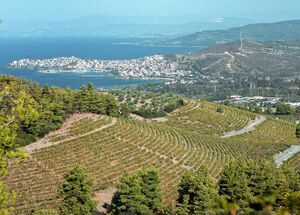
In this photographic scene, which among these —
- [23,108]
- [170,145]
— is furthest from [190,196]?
[23,108]

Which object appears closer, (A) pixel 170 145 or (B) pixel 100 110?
(A) pixel 170 145

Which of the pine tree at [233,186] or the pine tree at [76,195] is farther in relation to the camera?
the pine tree at [233,186]

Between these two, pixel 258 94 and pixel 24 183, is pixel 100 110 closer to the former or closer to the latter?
pixel 24 183

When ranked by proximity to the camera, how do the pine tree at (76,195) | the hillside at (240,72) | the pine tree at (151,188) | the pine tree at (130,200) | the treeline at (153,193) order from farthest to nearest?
the hillside at (240,72), the pine tree at (151,188), the pine tree at (130,200), the treeline at (153,193), the pine tree at (76,195)

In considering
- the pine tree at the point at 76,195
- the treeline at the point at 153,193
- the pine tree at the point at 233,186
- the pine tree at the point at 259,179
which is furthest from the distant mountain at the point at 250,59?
the pine tree at the point at 76,195

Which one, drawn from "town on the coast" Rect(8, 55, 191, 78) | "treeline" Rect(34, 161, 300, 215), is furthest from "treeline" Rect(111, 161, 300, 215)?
"town on the coast" Rect(8, 55, 191, 78)

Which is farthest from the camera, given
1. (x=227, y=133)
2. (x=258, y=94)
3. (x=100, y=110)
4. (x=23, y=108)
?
(x=258, y=94)

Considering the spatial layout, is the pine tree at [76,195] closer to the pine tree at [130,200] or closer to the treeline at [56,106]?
the pine tree at [130,200]
